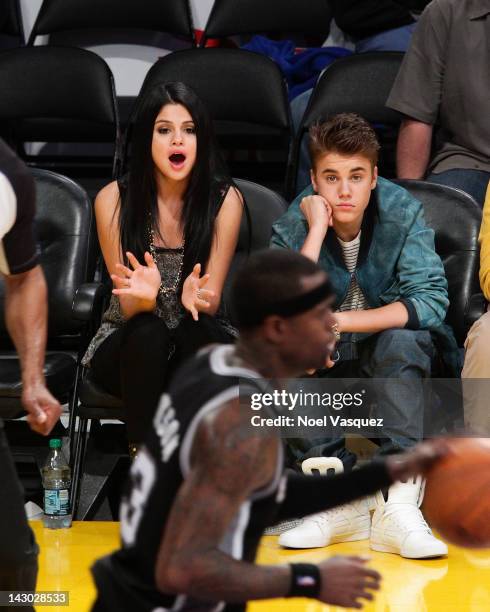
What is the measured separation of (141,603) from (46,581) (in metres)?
1.58

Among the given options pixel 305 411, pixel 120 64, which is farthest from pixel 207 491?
pixel 120 64

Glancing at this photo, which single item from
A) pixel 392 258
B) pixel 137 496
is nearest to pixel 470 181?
pixel 392 258

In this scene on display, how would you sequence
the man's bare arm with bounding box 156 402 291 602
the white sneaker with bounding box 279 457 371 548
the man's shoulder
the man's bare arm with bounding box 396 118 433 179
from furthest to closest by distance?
1. the man's bare arm with bounding box 396 118 433 179
2. the man's shoulder
3. the white sneaker with bounding box 279 457 371 548
4. the man's bare arm with bounding box 156 402 291 602

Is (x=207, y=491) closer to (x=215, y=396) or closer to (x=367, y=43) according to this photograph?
(x=215, y=396)

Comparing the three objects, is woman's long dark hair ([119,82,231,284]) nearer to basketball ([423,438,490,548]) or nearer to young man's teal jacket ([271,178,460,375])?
young man's teal jacket ([271,178,460,375])

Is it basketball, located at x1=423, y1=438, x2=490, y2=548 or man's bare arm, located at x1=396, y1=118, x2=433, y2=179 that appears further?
man's bare arm, located at x1=396, y1=118, x2=433, y2=179

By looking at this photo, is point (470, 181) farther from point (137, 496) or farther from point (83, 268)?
point (137, 496)

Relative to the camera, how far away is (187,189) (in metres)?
4.44

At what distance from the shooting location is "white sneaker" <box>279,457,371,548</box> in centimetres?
384

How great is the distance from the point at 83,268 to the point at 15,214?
189cm

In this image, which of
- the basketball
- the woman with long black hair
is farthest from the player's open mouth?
the basketball

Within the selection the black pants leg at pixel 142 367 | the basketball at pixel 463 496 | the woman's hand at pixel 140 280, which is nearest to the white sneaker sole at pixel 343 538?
the black pants leg at pixel 142 367

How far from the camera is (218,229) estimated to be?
14.4ft

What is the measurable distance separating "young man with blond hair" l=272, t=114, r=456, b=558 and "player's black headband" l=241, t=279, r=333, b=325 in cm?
184
